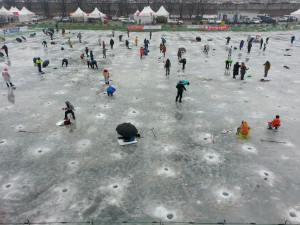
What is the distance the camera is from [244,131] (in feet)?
31.9

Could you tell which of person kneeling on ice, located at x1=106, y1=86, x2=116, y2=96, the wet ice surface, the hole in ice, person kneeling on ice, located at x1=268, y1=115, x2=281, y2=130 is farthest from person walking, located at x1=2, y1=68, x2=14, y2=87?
person kneeling on ice, located at x1=268, y1=115, x2=281, y2=130

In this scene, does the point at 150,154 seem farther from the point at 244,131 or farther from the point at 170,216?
the point at 244,131

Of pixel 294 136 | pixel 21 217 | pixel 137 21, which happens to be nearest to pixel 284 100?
pixel 294 136

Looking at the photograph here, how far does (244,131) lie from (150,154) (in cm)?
452

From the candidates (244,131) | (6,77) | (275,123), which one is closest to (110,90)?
(6,77)

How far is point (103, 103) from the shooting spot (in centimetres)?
1355

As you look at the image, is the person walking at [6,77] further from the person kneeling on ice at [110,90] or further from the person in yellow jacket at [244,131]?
the person in yellow jacket at [244,131]

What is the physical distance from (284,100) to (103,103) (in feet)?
39.1

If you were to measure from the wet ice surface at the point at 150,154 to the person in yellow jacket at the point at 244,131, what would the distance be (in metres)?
0.31

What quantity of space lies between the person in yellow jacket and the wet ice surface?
0.31 metres

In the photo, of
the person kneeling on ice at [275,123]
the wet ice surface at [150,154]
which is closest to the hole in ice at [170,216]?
the wet ice surface at [150,154]

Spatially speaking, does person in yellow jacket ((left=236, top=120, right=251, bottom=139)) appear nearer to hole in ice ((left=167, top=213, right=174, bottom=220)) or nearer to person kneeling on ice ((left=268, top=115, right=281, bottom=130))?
person kneeling on ice ((left=268, top=115, right=281, bottom=130))

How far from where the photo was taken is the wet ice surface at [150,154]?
638 cm

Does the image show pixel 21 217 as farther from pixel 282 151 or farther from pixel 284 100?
pixel 284 100
